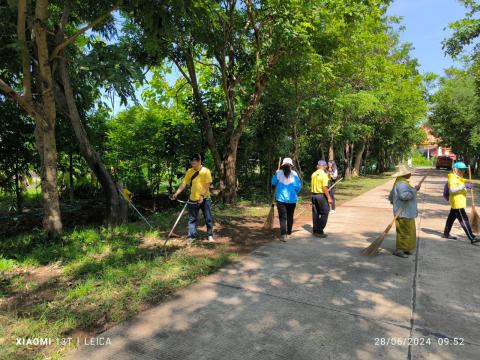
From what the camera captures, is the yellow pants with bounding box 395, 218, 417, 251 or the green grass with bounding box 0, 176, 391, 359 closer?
the green grass with bounding box 0, 176, 391, 359

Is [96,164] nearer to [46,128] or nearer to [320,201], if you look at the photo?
[46,128]

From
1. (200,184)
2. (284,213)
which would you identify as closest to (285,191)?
(284,213)

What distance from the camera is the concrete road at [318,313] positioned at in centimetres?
315

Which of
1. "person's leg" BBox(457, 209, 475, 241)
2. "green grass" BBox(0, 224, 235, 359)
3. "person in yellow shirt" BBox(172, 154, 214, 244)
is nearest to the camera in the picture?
"green grass" BBox(0, 224, 235, 359)

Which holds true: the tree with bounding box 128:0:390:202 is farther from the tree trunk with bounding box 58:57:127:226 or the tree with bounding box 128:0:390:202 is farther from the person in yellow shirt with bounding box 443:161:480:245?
the person in yellow shirt with bounding box 443:161:480:245

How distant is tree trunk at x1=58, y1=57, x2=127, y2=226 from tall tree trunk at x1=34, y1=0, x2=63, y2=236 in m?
0.93

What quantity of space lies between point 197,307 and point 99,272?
1.74m

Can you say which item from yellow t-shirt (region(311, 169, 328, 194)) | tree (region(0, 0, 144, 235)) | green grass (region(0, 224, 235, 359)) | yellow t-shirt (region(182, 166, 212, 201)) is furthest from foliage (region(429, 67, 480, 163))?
green grass (region(0, 224, 235, 359))

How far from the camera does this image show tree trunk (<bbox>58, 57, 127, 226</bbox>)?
7574 millimetres

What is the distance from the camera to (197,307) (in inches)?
155

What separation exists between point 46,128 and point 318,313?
526cm

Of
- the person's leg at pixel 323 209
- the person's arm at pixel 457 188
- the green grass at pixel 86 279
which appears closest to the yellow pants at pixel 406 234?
the person's leg at pixel 323 209

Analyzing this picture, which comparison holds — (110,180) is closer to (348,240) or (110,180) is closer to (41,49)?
(41,49)

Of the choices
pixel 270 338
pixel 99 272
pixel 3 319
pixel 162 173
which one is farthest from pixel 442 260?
pixel 162 173
